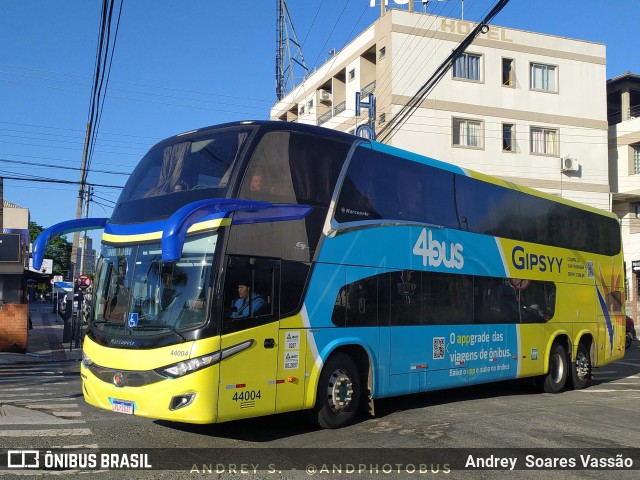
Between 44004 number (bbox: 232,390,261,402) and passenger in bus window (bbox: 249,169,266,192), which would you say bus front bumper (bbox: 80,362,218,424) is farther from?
passenger in bus window (bbox: 249,169,266,192)

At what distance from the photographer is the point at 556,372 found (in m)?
15.2

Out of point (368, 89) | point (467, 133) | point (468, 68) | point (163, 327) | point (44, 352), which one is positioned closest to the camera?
point (163, 327)

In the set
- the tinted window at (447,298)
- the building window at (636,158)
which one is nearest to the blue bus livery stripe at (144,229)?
the tinted window at (447,298)

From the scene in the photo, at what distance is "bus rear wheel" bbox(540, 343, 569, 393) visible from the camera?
1503cm

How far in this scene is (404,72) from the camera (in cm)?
3219

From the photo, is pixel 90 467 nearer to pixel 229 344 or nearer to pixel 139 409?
pixel 139 409

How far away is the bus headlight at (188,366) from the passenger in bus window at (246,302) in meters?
0.62

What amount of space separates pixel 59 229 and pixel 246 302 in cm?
346

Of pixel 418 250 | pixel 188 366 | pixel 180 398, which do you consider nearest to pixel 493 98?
pixel 418 250

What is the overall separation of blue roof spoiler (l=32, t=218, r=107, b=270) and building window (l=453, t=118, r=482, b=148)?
83.9 ft

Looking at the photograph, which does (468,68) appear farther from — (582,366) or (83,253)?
(83,253)

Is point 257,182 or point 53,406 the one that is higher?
point 257,182

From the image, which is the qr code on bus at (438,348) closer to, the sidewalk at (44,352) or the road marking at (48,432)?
the road marking at (48,432)

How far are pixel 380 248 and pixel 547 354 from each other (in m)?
6.44
